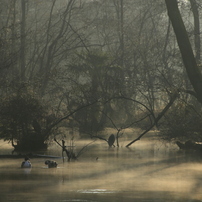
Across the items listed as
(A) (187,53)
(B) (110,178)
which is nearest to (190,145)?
(A) (187,53)

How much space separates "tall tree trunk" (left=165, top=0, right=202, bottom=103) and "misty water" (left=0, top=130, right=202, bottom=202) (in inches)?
98.4

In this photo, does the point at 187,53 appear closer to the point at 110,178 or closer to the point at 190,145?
the point at 190,145

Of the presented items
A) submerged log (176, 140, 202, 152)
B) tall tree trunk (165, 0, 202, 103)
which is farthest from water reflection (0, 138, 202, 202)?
tall tree trunk (165, 0, 202, 103)

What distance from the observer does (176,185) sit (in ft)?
46.1

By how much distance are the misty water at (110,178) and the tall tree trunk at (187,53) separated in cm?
250

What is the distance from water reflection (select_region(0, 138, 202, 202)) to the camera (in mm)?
12328

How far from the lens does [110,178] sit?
1528 cm

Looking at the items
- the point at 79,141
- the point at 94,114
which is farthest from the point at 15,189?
the point at 94,114

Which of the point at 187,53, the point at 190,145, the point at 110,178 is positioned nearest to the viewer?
the point at 110,178

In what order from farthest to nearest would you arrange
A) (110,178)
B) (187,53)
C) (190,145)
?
(190,145) < (187,53) < (110,178)

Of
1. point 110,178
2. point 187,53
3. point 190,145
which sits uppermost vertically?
point 187,53

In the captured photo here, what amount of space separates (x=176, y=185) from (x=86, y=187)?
2090 millimetres

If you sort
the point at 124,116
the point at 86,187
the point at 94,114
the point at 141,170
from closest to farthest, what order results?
the point at 86,187, the point at 141,170, the point at 94,114, the point at 124,116

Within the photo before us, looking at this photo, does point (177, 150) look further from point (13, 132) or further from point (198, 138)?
point (13, 132)
